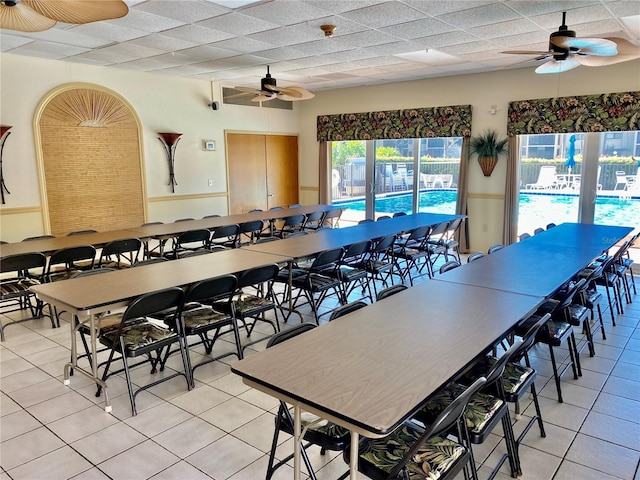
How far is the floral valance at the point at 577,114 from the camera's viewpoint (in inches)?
244

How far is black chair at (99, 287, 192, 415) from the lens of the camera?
2988 millimetres

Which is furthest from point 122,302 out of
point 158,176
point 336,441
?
point 158,176

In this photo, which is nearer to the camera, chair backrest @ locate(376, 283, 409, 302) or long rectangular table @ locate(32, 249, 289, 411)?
long rectangular table @ locate(32, 249, 289, 411)

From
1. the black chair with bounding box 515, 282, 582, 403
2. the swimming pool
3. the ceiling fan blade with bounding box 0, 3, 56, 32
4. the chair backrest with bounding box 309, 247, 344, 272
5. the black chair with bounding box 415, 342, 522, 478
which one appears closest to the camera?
the black chair with bounding box 415, 342, 522, 478

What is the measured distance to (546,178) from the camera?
722 centimetres

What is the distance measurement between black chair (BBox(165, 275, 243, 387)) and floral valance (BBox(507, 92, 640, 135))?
215 inches

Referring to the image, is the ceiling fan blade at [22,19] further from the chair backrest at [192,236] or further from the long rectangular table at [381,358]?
the chair backrest at [192,236]

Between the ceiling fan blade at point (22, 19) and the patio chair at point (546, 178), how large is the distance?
6.71 m

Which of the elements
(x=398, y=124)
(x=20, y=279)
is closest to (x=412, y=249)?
(x=398, y=124)

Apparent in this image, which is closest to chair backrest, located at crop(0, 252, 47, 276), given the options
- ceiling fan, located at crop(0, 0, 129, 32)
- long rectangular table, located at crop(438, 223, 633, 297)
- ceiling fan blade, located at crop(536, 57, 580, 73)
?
ceiling fan, located at crop(0, 0, 129, 32)

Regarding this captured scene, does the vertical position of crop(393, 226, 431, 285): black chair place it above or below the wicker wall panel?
below

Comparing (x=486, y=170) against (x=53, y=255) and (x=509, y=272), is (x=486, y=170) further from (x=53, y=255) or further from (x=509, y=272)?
(x=53, y=255)

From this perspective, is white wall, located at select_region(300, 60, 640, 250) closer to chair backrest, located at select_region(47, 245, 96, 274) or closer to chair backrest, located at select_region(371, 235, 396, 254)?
chair backrest, located at select_region(371, 235, 396, 254)

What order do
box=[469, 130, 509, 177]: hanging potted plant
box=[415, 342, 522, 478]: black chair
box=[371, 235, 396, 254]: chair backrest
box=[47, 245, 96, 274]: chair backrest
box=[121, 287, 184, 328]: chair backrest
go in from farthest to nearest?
box=[469, 130, 509, 177]: hanging potted plant < box=[371, 235, 396, 254]: chair backrest < box=[47, 245, 96, 274]: chair backrest < box=[121, 287, 184, 328]: chair backrest < box=[415, 342, 522, 478]: black chair
